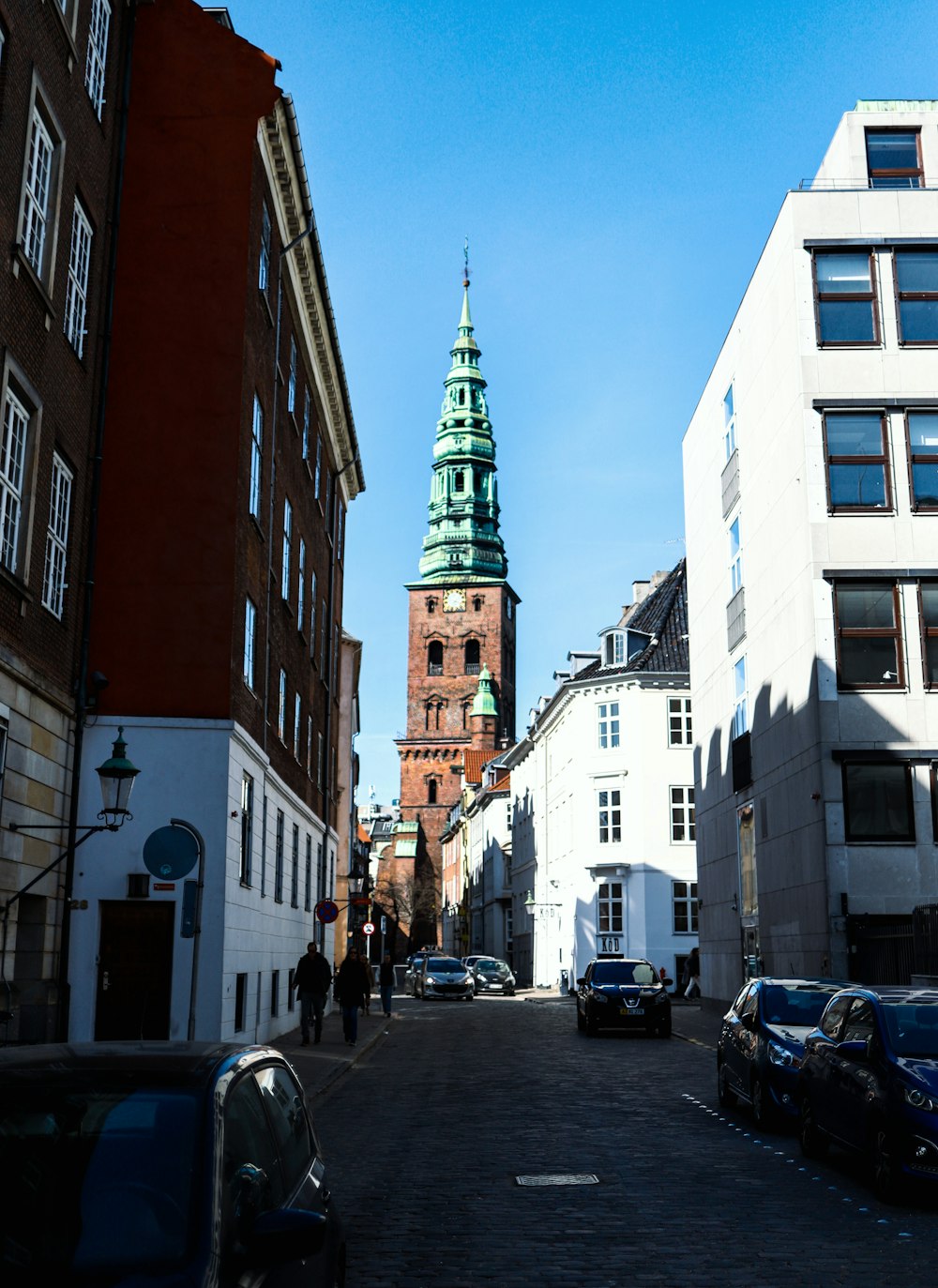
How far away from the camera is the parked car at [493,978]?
5691 cm

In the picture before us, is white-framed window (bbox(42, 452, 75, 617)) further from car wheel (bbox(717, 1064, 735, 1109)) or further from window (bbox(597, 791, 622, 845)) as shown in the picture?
window (bbox(597, 791, 622, 845))

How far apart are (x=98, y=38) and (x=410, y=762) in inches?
4393

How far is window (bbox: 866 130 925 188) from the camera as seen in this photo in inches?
1240

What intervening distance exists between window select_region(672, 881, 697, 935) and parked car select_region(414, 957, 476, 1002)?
26.9 ft

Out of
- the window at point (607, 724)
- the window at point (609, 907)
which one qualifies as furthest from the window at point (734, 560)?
the window at point (609, 907)

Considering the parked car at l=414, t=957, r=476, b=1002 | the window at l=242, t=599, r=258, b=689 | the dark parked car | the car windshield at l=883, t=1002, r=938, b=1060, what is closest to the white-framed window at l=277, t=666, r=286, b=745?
the window at l=242, t=599, r=258, b=689

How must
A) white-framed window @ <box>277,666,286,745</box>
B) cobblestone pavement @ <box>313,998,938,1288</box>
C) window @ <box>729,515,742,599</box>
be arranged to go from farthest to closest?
window @ <box>729,515,742,599</box> < white-framed window @ <box>277,666,286,745</box> < cobblestone pavement @ <box>313,998,938,1288</box>

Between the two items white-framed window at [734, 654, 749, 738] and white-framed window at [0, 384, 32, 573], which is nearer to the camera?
white-framed window at [0, 384, 32, 573]

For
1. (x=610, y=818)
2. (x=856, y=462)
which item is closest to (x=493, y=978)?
(x=610, y=818)

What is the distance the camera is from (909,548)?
2838 centimetres

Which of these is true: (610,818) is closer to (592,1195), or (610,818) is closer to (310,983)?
(310,983)

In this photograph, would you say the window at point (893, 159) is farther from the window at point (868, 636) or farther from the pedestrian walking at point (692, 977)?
the pedestrian walking at point (692, 977)

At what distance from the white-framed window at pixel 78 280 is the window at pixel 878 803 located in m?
16.8

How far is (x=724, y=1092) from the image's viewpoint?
1597 cm
